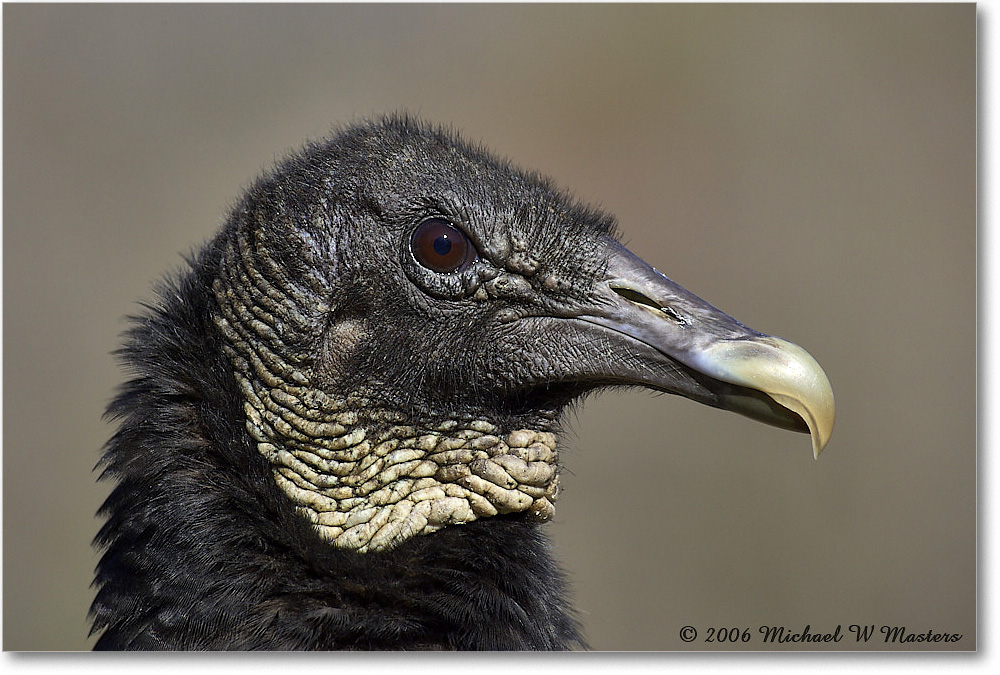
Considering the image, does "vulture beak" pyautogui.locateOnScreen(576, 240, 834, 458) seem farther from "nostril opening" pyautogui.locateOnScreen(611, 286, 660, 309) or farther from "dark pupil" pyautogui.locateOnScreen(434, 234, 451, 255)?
"dark pupil" pyautogui.locateOnScreen(434, 234, 451, 255)

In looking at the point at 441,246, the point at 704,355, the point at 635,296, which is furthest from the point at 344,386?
the point at 704,355

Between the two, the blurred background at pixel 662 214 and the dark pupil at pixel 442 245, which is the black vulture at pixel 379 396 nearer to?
the dark pupil at pixel 442 245

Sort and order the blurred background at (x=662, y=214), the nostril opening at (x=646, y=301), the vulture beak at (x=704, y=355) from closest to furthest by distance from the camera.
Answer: the vulture beak at (x=704, y=355)
the nostril opening at (x=646, y=301)
the blurred background at (x=662, y=214)

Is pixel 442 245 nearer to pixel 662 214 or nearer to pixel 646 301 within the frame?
pixel 646 301

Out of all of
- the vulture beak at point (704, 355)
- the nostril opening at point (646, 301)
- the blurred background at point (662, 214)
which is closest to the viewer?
the vulture beak at point (704, 355)

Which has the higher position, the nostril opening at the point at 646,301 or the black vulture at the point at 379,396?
the nostril opening at the point at 646,301

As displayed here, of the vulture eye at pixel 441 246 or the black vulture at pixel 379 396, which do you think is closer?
the black vulture at pixel 379 396

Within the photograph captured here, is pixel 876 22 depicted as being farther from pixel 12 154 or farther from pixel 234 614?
pixel 12 154

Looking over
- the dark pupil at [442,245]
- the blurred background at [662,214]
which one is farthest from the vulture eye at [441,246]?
the blurred background at [662,214]

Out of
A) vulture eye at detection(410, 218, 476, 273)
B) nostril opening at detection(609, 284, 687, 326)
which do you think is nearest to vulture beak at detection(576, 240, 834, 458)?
nostril opening at detection(609, 284, 687, 326)
